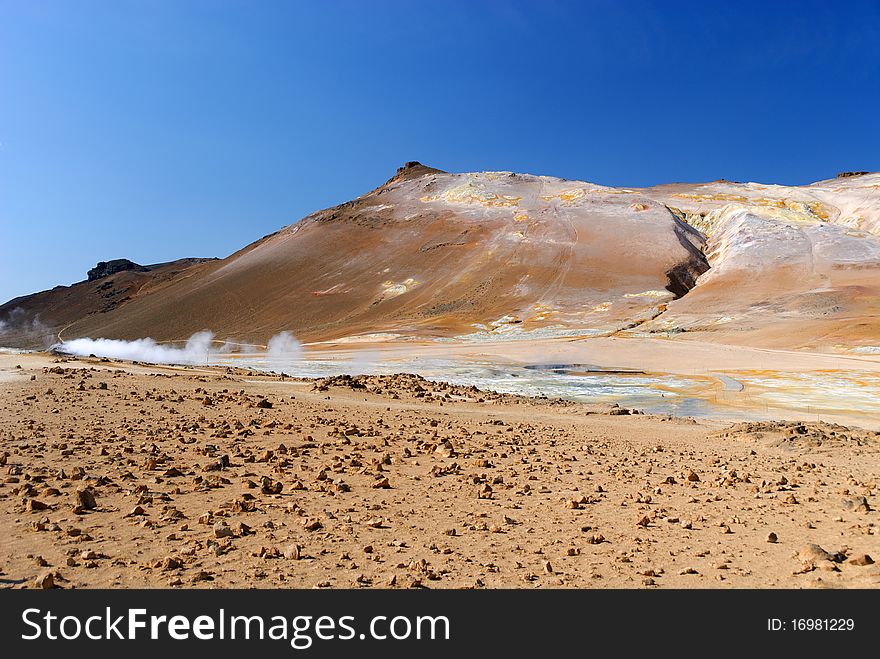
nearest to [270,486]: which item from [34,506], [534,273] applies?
[34,506]

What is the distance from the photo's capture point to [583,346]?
195 feet

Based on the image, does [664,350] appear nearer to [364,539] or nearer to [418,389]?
[418,389]

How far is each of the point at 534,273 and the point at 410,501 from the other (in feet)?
312

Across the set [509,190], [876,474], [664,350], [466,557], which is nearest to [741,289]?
[664,350]

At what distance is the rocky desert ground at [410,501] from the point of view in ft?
18.0

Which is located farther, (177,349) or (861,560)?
(177,349)

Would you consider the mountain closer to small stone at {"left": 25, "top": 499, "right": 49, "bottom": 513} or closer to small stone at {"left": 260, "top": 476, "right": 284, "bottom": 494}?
small stone at {"left": 260, "top": 476, "right": 284, "bottom": 494}

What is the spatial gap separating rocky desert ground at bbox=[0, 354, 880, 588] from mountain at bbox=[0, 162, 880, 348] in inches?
2014

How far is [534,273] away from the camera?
101 meters

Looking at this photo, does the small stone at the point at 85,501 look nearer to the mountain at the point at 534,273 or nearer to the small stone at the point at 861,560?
the small stone at the point at 861,560

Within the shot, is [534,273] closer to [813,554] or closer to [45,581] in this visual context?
[813,554]

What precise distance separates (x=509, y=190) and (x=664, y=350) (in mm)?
93809

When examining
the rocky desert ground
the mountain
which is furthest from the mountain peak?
the rocky desert ground

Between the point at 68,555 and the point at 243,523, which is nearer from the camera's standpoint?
the point at 68,555
